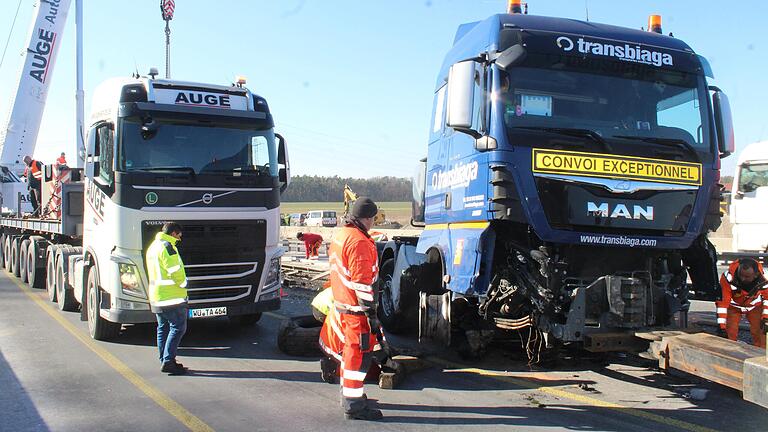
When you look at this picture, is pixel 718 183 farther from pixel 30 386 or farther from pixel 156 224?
pixel 30 386

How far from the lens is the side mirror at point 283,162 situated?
28.8ft

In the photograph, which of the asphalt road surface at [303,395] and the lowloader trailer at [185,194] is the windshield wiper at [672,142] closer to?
the asphalt road surface at [303,395]

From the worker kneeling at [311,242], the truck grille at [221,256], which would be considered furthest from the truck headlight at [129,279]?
the worker kneeling at [311,242]

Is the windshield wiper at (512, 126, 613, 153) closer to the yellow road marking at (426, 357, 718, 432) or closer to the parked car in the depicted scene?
the yellow road marking at (426, 357, 718, 432)

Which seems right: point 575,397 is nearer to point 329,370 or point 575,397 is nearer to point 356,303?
point 356,303

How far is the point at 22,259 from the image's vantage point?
15.0 m

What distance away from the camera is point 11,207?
17.7 m

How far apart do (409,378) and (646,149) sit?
317 centimetres

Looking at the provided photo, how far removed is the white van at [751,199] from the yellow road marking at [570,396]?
11.2 meters

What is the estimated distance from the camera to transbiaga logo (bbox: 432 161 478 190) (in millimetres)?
6242

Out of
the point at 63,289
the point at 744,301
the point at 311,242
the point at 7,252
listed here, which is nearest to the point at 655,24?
the point at 744,301

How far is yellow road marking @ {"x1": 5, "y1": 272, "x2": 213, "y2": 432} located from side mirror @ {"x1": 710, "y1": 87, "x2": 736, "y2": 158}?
5.35 m

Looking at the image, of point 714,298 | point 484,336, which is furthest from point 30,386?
point 714,298

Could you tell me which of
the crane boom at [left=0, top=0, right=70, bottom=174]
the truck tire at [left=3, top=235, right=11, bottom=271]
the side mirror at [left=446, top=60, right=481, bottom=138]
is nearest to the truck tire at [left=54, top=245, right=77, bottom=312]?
the truck tire at [left=3, top=235, right=11, bottom=271]
